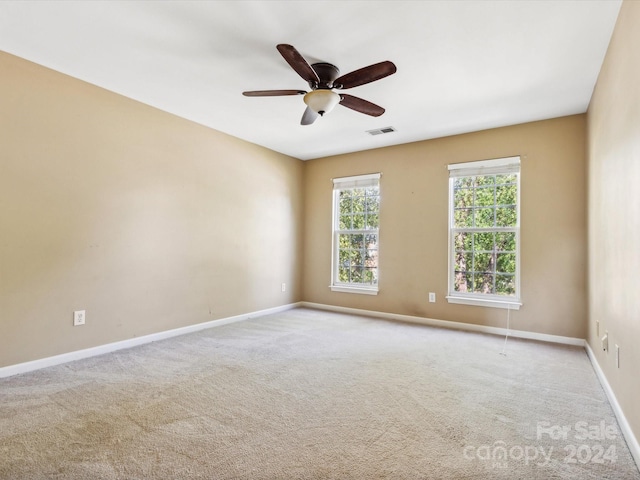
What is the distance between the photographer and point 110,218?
3396mm

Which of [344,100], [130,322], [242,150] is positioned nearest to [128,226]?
[130,322]

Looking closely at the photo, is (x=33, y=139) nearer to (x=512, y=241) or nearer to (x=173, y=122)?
(x=173, y=122)

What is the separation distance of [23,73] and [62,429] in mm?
2718

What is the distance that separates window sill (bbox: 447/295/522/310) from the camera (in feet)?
13.5

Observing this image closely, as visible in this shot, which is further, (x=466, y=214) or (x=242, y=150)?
(x=242, y=150)

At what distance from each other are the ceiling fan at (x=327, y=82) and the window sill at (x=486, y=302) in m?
2.63

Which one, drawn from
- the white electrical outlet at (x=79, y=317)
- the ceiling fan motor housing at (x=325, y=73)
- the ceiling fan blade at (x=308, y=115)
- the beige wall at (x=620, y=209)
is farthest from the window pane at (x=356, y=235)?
the white electrical outlet at (x=79, y=317)

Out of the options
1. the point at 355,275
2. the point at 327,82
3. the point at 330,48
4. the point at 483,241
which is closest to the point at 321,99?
the point at 327,82

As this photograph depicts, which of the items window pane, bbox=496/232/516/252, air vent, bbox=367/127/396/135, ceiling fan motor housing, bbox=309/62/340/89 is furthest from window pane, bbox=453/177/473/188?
ceiling fan motor housing, bbox=309/62/340/89

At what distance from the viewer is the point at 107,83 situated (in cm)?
323

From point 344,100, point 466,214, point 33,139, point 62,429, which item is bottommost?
point 62,429

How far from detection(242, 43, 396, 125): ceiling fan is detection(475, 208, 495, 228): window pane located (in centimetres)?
215

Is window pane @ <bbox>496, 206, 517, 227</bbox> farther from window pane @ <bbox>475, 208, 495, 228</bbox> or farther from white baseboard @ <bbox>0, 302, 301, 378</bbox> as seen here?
white baseboard @ <bbox>0, 302, 301, 378</bbox>

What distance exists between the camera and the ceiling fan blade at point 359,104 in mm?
2861
